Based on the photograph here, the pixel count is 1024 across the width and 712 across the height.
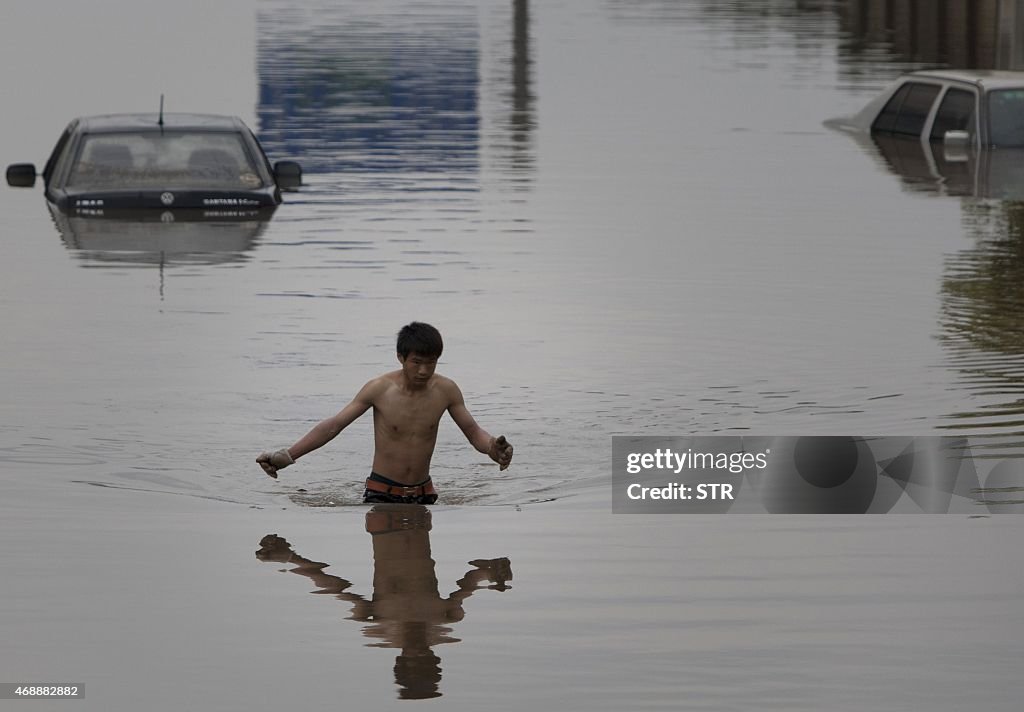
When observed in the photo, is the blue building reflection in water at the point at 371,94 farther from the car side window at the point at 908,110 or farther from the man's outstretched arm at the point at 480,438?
the man's outstretched arm at the point at 480,438

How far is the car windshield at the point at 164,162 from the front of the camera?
21406 millimetres

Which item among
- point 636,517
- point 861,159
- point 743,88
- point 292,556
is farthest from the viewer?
point 743,88

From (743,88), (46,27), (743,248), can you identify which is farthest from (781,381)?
(46,27)

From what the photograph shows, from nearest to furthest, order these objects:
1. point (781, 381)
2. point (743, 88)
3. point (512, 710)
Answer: point (512, 710) < point (781, 381) < point (743, 88)

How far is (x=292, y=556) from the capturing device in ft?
33.8

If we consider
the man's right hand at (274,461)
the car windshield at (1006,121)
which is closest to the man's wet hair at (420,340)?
the man's right hand at (274,461)

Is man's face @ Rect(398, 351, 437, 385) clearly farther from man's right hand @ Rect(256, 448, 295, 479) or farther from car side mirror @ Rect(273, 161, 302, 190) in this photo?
car side mirror @ Rect(273, 161, 302, 190)

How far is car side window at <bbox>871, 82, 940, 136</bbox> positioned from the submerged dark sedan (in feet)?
38.5

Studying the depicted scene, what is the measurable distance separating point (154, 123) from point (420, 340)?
11.5 m

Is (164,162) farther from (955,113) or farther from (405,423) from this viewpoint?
(955,113)

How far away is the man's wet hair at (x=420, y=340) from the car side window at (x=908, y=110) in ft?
68.4

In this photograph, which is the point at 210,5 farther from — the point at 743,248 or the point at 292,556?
the point at 292,556

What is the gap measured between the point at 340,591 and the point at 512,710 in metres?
1.95

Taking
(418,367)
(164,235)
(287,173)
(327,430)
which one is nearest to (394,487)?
(327,430)
